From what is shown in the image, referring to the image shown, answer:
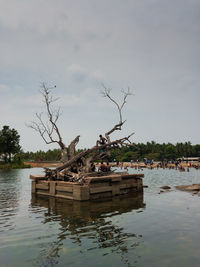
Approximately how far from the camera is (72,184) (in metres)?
16.9

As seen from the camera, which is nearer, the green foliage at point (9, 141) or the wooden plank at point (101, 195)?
the wooden plank at point (101, 195)

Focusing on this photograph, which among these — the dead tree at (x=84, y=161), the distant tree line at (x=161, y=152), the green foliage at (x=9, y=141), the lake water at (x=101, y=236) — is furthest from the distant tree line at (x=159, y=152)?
the lake water at (x=101, y=236)

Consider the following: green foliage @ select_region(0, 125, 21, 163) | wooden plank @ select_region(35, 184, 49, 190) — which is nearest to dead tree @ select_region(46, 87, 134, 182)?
wooden plank @ select_region(35, 184, 49, 190)

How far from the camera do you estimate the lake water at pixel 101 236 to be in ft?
22.4

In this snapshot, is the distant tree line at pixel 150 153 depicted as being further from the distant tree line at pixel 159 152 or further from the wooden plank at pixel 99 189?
the wooden plank at pixel 99 189

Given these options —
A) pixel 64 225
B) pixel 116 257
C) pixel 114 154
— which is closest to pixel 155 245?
pixel 116 257

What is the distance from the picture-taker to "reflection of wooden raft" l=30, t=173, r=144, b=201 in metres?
16.4

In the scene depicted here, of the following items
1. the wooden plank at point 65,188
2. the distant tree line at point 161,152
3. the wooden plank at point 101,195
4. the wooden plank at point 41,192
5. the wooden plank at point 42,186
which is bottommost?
the wooden plank at point 41,192

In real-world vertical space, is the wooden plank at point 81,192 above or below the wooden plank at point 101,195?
above

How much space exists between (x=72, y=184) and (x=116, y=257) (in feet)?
33.7

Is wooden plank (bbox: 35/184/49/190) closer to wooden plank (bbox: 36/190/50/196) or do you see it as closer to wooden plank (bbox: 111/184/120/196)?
wooden plank (bbox: 36/190/50/196)

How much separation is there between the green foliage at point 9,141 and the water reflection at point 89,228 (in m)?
83.1

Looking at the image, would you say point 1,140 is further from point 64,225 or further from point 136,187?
point 64,225

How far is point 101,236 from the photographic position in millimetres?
8859
